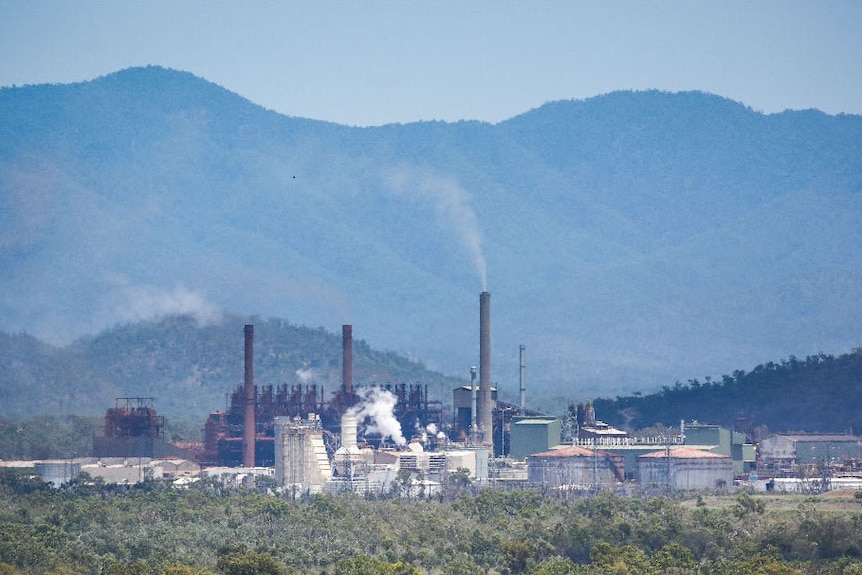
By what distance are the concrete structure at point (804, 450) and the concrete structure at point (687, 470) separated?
1141cm

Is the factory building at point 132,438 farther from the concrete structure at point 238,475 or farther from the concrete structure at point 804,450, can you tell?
the concrete structure at point 804,450

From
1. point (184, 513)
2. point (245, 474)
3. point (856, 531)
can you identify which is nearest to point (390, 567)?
point (856, 531)

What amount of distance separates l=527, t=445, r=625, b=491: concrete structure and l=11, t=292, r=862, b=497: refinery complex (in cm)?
10

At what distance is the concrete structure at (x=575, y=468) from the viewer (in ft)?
433

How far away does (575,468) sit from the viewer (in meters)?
133

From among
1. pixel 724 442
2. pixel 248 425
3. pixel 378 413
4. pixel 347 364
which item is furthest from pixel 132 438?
pixel 724 442

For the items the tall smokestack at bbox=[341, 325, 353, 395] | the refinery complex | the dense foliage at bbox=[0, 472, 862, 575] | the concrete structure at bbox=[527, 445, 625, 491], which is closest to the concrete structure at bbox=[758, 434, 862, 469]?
the refinery complex

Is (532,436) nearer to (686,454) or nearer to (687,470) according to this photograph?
(686,454)

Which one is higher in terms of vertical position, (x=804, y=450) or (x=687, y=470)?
(x=804, y=450)

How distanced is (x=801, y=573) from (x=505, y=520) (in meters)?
32.1

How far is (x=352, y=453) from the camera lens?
5507 inches

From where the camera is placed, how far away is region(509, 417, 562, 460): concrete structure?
14338 cm

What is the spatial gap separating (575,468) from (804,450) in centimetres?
2323

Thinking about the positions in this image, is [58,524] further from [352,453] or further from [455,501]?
[352,453]
